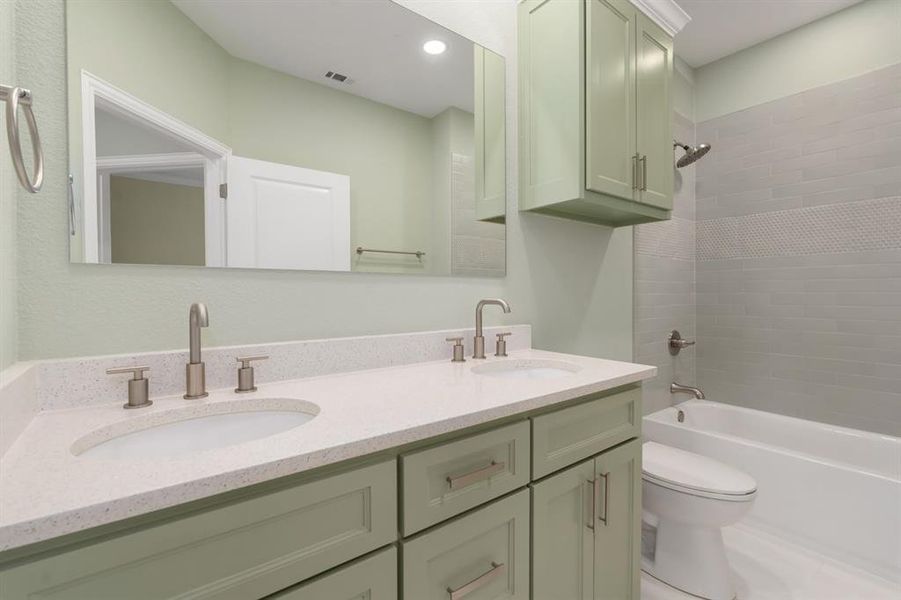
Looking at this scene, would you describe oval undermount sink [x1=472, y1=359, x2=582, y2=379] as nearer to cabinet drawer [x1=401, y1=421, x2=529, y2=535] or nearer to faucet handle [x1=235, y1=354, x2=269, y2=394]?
cabinet drawer [x1=401, y1=421, x2=529, y2=535]

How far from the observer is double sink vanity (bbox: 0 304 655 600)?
51cm

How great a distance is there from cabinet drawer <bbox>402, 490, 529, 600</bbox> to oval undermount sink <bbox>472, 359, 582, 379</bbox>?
0.53 metres

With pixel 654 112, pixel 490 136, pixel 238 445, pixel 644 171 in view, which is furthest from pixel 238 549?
pixel 654 112

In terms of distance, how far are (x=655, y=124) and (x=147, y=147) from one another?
184 centimetres

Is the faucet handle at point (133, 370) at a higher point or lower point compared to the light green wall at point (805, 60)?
lower

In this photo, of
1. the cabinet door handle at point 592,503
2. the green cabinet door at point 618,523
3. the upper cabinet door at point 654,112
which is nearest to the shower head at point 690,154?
the upper cabinet door at point 654,112

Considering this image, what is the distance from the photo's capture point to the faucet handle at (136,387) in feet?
2.83

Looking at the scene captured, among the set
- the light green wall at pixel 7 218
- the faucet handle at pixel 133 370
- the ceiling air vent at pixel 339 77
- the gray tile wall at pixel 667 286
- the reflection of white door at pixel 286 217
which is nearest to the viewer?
the light green wall at pixel 7 218

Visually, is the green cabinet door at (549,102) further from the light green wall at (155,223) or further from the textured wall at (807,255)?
the textured wall at (807,255)

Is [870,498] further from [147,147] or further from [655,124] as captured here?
[147,147]

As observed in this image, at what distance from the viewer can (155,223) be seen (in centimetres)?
99

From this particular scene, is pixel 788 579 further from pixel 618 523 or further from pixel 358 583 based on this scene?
pixel 358 583

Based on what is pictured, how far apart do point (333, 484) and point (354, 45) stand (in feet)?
4.25

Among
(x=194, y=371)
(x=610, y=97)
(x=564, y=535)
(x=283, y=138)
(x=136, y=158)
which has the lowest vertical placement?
(x=564, y=535)
